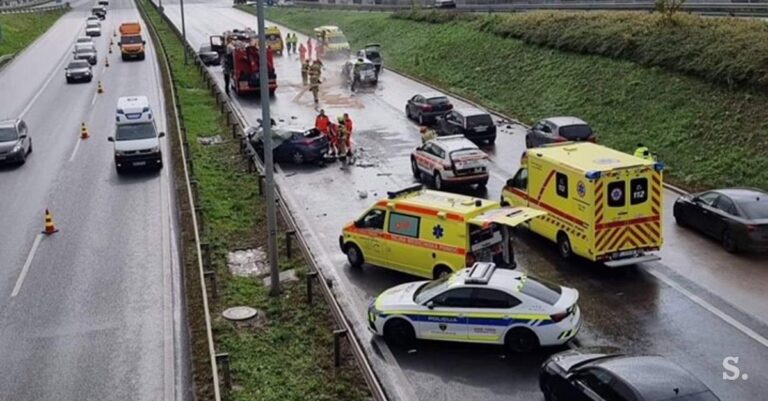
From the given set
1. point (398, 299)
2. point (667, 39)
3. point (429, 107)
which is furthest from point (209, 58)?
point (398, 299)

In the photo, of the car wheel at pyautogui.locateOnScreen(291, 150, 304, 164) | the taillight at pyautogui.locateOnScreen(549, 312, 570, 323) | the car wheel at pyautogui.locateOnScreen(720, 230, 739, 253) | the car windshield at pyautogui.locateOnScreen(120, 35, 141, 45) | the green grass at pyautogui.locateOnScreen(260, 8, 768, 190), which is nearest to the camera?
the taillight at pyautogui.locateOnScreen(549, 312, 570, 323)

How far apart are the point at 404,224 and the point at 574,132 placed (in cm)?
1354

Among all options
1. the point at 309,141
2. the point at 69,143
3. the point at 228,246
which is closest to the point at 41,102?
the point at 69,143

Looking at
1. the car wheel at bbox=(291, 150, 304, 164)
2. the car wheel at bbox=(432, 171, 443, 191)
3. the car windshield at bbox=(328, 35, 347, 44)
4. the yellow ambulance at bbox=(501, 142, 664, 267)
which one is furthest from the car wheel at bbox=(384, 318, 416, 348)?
the car windshield at bbox=(328, 35, 347, 44)

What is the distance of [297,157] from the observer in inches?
1254

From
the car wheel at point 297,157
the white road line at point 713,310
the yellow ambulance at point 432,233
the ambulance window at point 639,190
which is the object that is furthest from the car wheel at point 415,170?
the white road line at point 713,310

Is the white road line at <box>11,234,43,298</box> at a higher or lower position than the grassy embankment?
lower

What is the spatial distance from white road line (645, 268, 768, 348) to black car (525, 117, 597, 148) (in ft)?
38.3

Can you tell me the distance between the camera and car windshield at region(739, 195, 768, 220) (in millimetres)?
20889

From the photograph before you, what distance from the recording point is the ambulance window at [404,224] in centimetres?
1944

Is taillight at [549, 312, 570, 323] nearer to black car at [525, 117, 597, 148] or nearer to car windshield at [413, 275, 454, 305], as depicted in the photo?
car windshield at [413, 275, 454, 305]

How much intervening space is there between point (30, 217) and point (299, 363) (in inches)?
549

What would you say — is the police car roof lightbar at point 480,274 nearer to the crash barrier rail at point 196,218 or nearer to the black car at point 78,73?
the crash barrier rail at point 196,218

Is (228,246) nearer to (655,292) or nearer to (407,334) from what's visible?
(407,334)
